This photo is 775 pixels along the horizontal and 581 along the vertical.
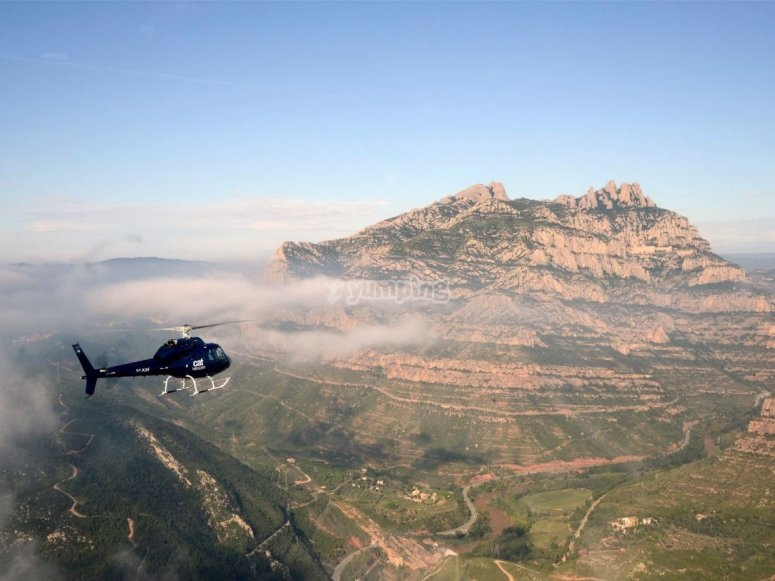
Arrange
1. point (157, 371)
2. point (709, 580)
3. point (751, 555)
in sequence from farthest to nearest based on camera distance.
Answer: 1. point (751, 555)
2. point (709, 580)
3. point (157, 371)

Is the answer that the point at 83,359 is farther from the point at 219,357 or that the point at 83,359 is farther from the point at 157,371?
the point at 219,357

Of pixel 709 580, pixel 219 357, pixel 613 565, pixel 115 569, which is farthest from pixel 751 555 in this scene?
pixel 115 569

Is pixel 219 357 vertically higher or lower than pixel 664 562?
higher

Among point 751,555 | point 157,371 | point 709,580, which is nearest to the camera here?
point 157,371

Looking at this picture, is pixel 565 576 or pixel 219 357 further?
pixel 565 576

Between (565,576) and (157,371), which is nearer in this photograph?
(157,371)

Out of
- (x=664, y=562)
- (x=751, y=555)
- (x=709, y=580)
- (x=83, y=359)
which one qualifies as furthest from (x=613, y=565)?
(x=83, y=359)

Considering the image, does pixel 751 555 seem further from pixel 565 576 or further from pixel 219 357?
pixel 219 357

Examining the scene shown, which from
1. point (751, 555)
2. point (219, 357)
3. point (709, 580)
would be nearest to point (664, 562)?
point (709, 580)

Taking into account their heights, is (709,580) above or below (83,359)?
below
